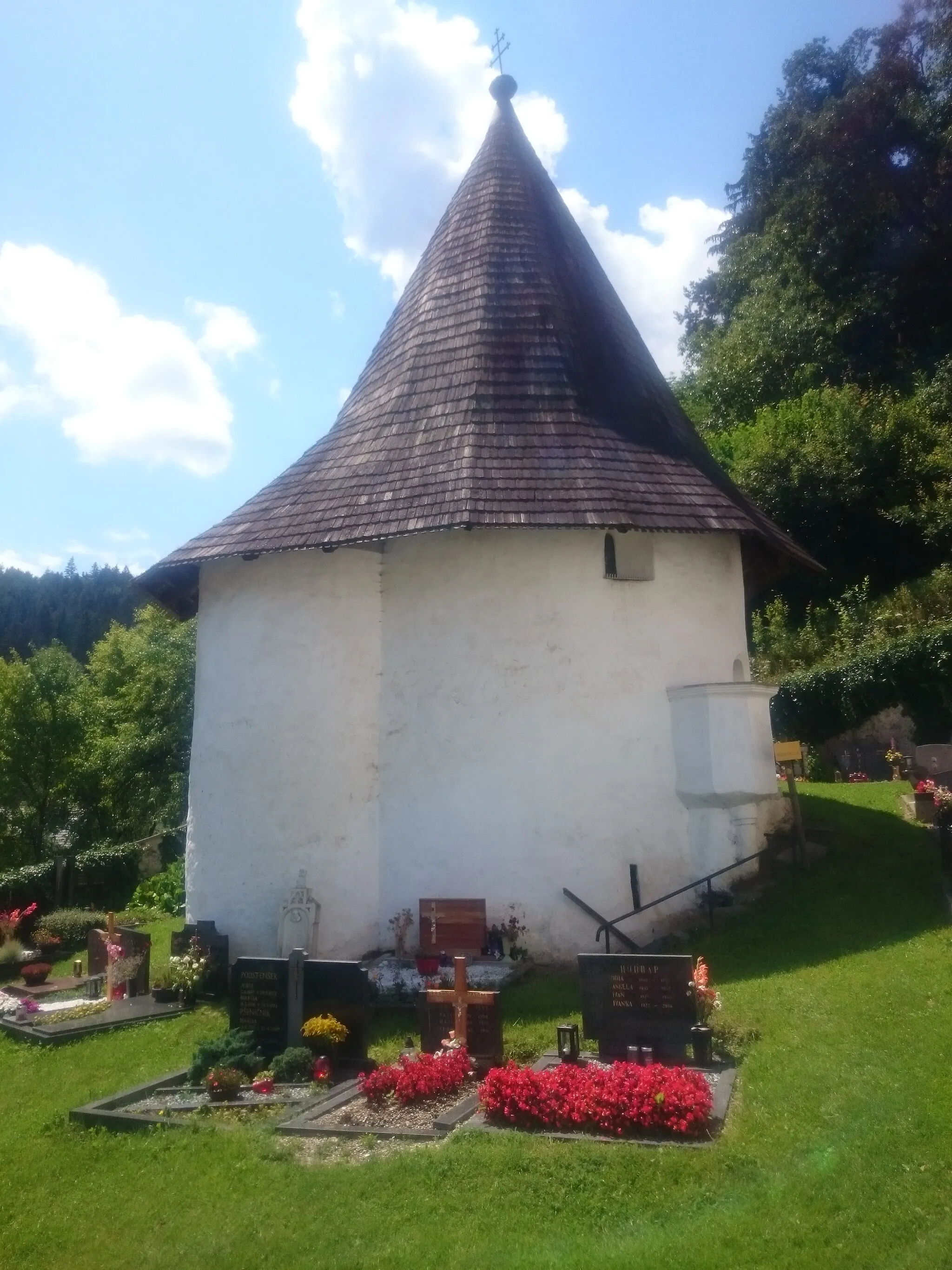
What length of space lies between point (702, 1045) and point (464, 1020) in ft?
5.57

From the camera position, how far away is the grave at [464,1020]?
721 centimetres

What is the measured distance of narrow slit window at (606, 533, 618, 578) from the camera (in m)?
11.1

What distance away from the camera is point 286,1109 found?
21.8 ft

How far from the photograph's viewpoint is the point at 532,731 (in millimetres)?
10648

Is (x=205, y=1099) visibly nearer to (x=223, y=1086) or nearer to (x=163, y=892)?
(x=223, y=1086)

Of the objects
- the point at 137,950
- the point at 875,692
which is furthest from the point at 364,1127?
the point at 875,692

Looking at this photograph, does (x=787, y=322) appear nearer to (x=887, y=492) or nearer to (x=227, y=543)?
(x=887, y=492)

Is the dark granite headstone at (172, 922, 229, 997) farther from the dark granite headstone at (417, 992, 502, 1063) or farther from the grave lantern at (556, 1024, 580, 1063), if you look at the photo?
the grave lantern at (556, 1024, 580, 1063)

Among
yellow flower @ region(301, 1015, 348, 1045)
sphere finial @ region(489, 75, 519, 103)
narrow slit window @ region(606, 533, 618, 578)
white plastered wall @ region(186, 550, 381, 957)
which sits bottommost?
yellow flower @ region(301, 1015, 348, 1045)

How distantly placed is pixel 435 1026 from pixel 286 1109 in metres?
1.23

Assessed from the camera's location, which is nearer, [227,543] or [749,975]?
[749,975]

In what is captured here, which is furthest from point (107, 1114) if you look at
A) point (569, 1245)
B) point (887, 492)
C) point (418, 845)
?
point (887, 492)

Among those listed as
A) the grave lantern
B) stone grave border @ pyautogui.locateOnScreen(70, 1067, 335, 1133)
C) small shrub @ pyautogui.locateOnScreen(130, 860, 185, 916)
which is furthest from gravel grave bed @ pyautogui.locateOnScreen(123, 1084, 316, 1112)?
small shrub @ pyautogui.locateOnScreen(130, 860, 185, 916)

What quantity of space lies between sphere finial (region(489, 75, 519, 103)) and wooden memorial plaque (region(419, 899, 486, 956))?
12.5 meters
